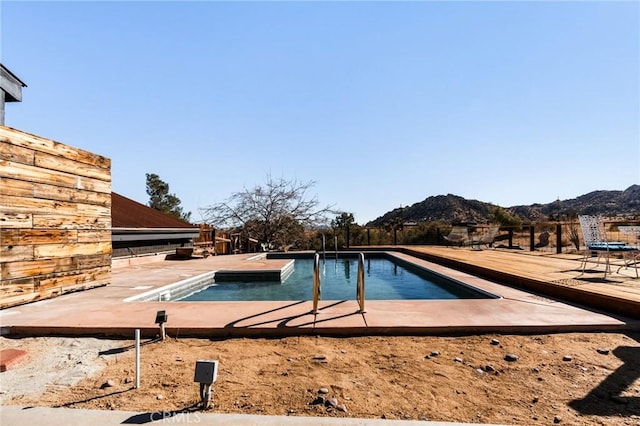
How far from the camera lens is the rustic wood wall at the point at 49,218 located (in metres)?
4.57

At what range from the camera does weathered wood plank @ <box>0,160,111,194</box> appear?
461 cm

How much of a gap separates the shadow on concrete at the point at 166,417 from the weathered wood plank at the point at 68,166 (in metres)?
4.62

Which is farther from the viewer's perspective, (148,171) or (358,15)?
(148,171)

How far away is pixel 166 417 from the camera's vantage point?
6.73 feet

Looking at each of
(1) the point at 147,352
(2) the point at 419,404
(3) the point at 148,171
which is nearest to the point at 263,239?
(3) the point at 148,171

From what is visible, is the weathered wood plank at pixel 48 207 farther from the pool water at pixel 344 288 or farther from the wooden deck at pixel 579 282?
the wooden deck at pixel 579 282

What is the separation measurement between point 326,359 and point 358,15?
26.5 ft

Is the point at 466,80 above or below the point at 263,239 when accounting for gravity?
above

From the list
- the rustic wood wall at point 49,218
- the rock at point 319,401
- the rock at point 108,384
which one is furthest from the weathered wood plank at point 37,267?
the rock at point 319,401

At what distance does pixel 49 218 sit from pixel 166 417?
178 inches

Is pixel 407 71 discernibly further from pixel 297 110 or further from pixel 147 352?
pixel 147 352

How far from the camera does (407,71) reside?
10477 mm

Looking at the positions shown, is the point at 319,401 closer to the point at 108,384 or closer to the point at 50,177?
the point at 108,384

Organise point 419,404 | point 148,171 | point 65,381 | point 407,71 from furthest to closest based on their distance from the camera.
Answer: point 148,171, point 407,71, point 65,381, point 419,404
